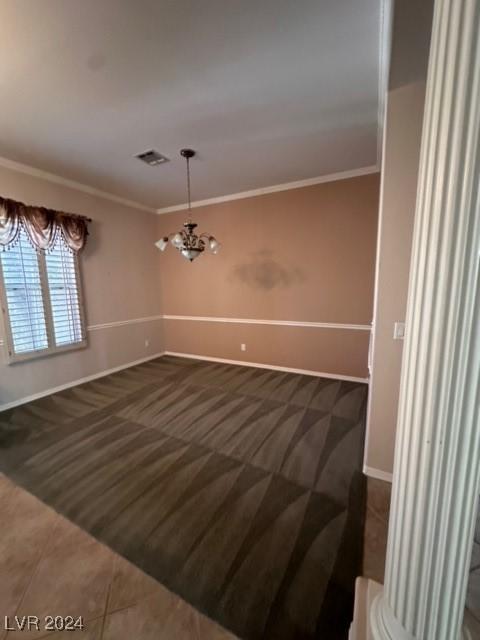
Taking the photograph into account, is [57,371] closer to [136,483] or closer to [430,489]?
[136,483]

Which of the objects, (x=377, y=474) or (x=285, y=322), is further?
(x=285, y=322)

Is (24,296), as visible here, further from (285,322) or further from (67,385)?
(285,322)

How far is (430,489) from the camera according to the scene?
Result: 762mm

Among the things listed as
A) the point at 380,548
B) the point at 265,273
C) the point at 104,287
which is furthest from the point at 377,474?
the point at 104,287

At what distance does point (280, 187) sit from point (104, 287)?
126 inches

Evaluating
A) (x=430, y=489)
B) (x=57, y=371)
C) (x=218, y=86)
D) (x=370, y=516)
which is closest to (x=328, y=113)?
(x=218, y=86)

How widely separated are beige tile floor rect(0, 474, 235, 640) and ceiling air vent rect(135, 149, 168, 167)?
11.3 ft

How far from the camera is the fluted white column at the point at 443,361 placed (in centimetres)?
64

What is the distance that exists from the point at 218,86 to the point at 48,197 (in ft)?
9.39

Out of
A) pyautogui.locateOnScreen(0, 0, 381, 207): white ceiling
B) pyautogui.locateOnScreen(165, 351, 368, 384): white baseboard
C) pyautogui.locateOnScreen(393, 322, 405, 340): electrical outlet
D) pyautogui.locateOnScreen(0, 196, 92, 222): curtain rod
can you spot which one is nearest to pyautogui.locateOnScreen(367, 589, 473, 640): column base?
pyautogui.locateOnScreen(393, 322, 405, 340): electrical outlet

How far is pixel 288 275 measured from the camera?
14.2 ft

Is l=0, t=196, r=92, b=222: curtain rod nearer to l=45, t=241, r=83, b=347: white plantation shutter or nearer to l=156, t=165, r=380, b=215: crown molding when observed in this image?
l=45, t=241, r=83, b=347: white plantation shutter

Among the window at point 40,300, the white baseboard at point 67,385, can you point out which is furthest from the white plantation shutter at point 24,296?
the white baseboard at point 67,385

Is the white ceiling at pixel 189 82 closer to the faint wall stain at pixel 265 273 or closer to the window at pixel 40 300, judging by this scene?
the window at pixel 40 300
